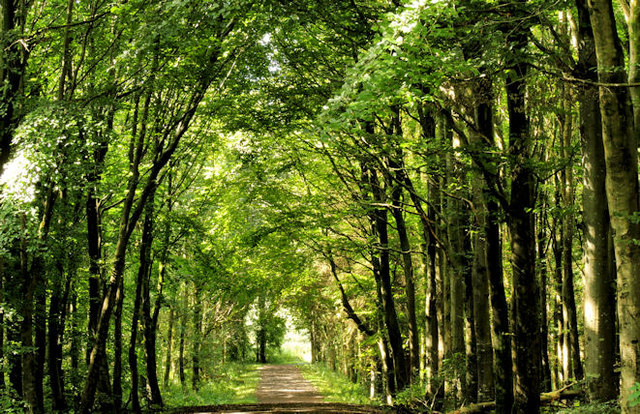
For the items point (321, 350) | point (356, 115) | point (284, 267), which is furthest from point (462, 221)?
point (321, 350)

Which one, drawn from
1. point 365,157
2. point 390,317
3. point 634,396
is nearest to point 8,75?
point 365,157

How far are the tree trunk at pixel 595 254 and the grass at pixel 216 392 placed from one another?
15.6 m

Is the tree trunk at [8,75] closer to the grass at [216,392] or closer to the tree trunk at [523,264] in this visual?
the tree trunk at [523,264]

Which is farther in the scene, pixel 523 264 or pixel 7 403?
pixel 7 403

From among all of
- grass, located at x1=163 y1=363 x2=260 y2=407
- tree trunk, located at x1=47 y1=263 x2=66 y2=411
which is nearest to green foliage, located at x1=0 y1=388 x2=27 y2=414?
tree trunk, located at x1=47 y1=263 x2=66 y2=411

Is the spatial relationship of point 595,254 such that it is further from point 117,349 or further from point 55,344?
point 55,344

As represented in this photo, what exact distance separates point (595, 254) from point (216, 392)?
21.9 metres

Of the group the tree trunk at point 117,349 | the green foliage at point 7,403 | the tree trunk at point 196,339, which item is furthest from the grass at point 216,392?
the green foliage at point 7,403

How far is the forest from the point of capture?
565 centimetres

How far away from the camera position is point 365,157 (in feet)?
35.2

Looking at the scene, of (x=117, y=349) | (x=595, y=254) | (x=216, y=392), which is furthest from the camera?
(x=216, y=392)

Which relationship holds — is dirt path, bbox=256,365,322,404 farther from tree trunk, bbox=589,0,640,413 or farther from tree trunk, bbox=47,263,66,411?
tree trunk, bbox=589,0,640,413

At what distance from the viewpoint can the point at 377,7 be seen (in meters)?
8.94

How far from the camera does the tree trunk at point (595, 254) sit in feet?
18.1
